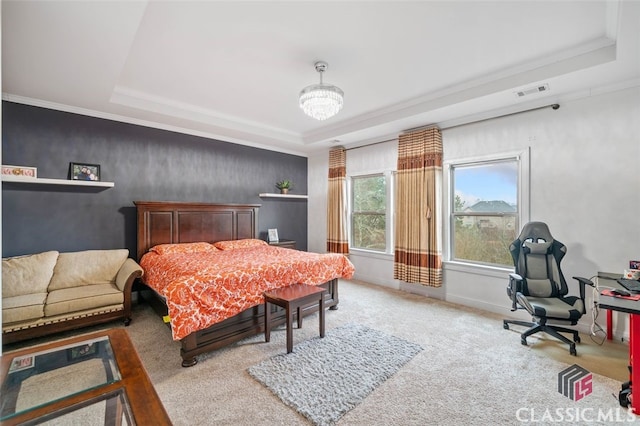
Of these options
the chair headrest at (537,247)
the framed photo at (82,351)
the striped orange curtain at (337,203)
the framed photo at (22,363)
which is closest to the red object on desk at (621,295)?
the chair headrest at (537,247)

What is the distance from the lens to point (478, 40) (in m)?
2.57

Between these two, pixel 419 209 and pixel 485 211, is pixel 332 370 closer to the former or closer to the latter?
pixel 419 209

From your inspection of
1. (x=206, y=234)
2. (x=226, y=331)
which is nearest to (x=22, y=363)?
(x=226, y=331)

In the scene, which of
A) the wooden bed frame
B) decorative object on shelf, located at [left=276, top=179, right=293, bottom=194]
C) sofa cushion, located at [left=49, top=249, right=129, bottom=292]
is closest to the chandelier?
the wooden bed frame

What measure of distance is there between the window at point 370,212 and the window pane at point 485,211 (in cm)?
121

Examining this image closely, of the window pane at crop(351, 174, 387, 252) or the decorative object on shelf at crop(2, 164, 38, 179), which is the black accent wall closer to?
the decorative object on shelf at crop(2, 164, 38, 179)

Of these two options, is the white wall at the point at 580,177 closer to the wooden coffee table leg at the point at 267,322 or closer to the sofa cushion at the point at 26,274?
the wooden coffee table leg at the point at 267,322

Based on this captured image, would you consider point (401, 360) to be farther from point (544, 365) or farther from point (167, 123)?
point (167, 123)

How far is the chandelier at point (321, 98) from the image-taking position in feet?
9.20

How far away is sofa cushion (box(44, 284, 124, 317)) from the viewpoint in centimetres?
295

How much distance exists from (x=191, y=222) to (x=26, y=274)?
A: 1945 millimetres

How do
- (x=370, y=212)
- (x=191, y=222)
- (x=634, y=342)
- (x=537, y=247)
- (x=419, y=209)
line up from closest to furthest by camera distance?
1. (x=634, y=342)
2. (x=537, y=247)
3. (x=419, y=209)
4. (x=191, y=222)
5. (x=370, y=212)

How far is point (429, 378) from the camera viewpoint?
7.80 feet

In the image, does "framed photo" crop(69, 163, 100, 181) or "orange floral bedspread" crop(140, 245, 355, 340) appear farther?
"framed photo" crop(69, 163, 100, 181)
